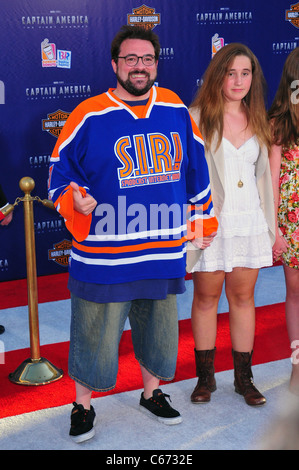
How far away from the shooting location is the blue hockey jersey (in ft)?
7.28

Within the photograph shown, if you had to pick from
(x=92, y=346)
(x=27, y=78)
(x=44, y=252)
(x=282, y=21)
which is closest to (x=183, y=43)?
(x=282, y=21)

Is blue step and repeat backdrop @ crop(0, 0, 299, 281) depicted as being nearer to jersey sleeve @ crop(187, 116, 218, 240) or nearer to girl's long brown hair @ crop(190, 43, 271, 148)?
girl's long brown hair @ crop(190, 43, 271, 148)

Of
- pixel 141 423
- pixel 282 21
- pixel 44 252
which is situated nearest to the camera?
pixel 141 423

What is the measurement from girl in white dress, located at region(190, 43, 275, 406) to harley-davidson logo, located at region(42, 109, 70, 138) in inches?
88.9

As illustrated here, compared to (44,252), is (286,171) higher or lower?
higher

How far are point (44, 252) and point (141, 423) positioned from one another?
8.28 ft

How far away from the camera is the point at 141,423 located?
262cm

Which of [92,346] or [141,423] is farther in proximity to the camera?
[141,423]

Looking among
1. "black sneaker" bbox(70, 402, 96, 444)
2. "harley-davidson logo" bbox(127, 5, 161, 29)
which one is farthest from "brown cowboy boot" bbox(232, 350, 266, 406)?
"harley-davidson logo" bbox(127, 5, 161, 29)

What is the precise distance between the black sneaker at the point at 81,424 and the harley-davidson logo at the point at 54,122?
9.05 feet

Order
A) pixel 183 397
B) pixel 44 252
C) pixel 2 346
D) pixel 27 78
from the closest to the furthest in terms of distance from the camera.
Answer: pixel 183 397
pixel 2 346
pixel 27 78
pixel 44 252

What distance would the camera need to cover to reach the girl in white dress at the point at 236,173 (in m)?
2.61

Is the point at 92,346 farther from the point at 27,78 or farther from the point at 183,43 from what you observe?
the point at 183,43

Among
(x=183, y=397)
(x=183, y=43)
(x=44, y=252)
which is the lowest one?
(x=183, y=397)
